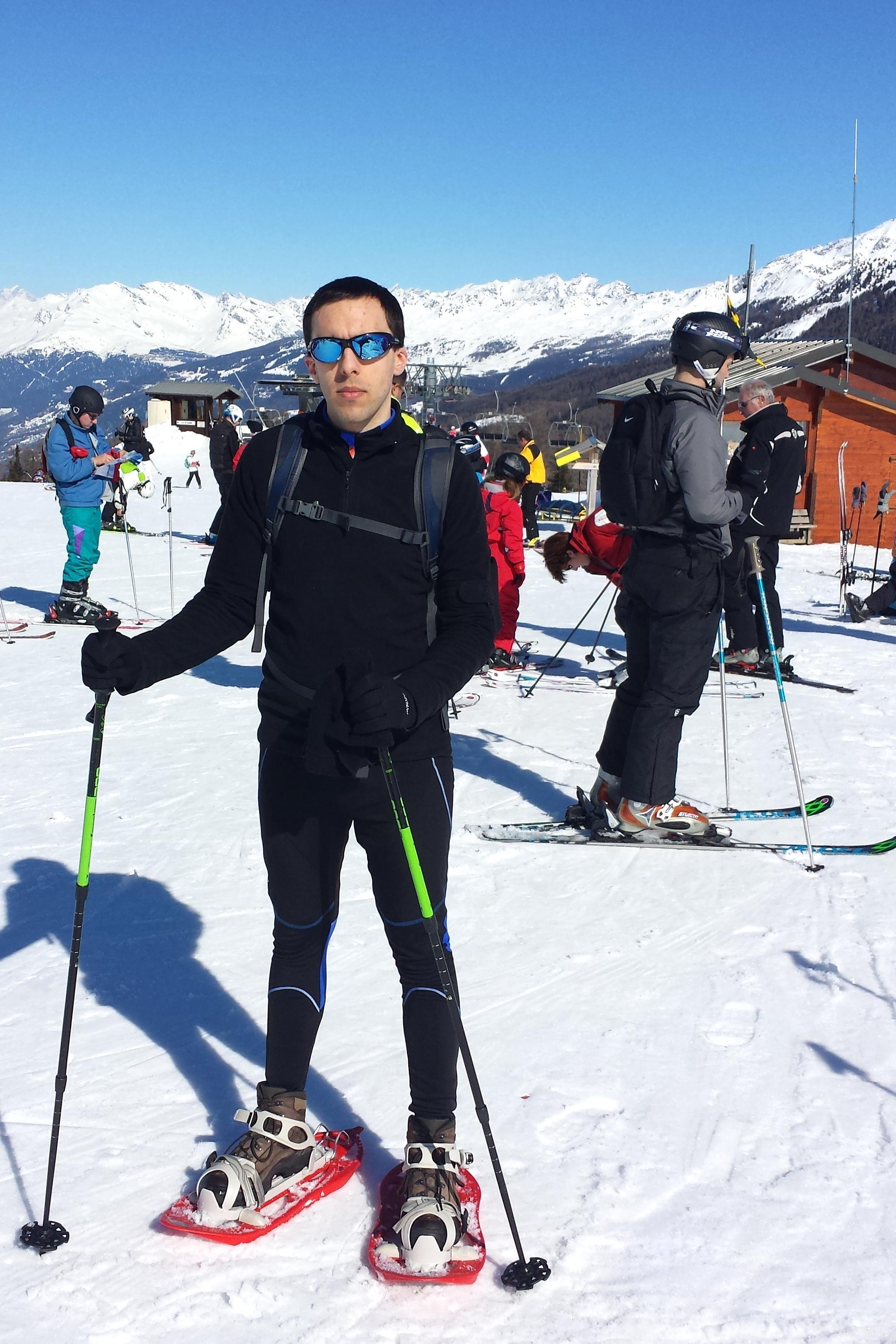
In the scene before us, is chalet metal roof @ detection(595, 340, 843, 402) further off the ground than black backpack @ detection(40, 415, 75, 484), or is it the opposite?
chalet metal roof @ detection(595, 340, 843, 402)

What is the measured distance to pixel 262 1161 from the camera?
93.7 inches

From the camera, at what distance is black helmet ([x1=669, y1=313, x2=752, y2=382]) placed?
167 inches

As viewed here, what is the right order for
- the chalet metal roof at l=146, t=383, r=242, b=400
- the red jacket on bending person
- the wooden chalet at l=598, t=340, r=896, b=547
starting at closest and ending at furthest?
the red jacket on bending person → the wooden chalet at l=598, t=340, r=896, b=547 → the chalet metal roof at l=146, t=383, r=242, b=400

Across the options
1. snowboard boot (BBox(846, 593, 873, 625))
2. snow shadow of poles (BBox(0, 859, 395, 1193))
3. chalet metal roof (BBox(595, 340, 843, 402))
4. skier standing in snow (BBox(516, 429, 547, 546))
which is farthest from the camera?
chalet metal roof (BBox(595, 340, 843, 402))

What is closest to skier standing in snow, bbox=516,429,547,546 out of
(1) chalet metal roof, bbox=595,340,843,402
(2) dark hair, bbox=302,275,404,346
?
(1) chalet metal roof, bbox=595,340,843,402

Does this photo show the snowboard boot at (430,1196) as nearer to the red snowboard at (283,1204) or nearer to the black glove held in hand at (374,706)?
the red snowboard at (283,1204)

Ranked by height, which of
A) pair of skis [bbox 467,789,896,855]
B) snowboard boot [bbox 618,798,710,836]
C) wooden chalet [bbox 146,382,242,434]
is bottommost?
pair of skis [bbox 467,789,896,855]

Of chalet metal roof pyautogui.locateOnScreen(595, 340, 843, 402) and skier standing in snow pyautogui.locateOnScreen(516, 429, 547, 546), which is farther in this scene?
chalet metal roof pyautogui.locateOnScreen(595, 340, 843, 402)

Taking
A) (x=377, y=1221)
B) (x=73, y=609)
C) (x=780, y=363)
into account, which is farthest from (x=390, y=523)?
(x=780, y=363)

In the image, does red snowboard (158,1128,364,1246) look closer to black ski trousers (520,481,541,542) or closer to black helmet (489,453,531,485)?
black helmet (489,453,531,485)

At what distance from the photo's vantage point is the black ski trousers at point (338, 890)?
7.65ft

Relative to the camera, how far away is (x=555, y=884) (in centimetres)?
445

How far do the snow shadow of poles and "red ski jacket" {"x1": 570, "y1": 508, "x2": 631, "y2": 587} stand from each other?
3.71 meters

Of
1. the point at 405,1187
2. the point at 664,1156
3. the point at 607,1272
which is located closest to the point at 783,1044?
the point at 664,1156
